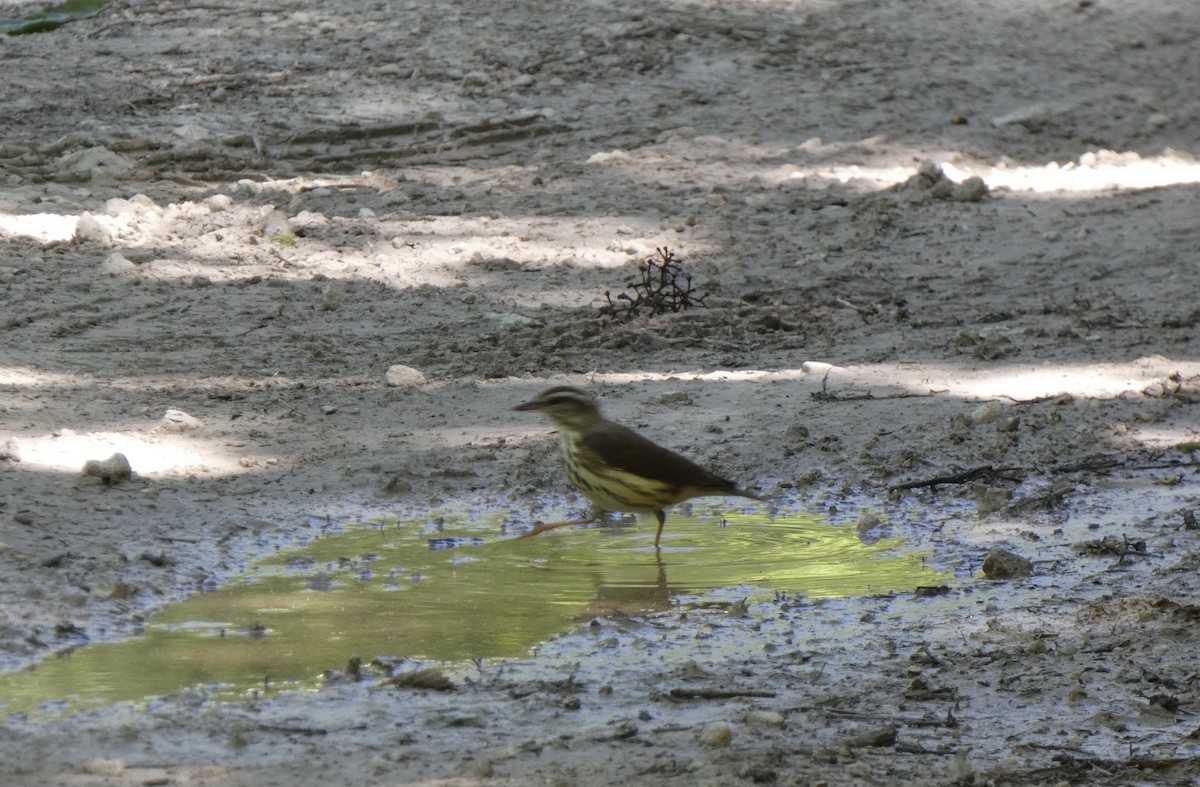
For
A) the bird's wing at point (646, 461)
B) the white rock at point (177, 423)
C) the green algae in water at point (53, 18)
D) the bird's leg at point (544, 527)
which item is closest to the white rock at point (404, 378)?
the white rock at point (177, 423)

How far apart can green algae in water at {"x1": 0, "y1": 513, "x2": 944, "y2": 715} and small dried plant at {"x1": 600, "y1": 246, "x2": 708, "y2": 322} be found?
2451mm

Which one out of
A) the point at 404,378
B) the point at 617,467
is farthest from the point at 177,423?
the point at 617,467

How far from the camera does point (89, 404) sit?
7316 millimetres

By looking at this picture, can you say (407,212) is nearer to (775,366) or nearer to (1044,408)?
(775,366)

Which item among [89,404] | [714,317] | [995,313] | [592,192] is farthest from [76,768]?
[592,192]

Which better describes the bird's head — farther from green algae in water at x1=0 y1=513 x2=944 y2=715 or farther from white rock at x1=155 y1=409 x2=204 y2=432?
white rock at x1=155 y1=409 x2=204 y2=432

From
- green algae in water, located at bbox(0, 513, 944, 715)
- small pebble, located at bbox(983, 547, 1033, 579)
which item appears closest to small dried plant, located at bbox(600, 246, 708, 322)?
green algae in water, located at bbox(0, 513, 944, 715)

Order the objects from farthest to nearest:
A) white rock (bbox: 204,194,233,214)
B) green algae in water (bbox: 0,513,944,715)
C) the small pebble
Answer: white rock (bbox: 204,194,233,214), the small pebble, green algae in water (bbox: 0,513,944,715)

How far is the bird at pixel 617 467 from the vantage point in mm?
5996

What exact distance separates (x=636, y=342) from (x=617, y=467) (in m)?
2.72

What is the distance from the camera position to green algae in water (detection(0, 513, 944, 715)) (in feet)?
15.2

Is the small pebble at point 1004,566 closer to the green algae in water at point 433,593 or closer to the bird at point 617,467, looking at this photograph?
the green algae in water at point 433,593

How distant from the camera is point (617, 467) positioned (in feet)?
19.6

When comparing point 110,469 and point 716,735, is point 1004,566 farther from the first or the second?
point 110,469
